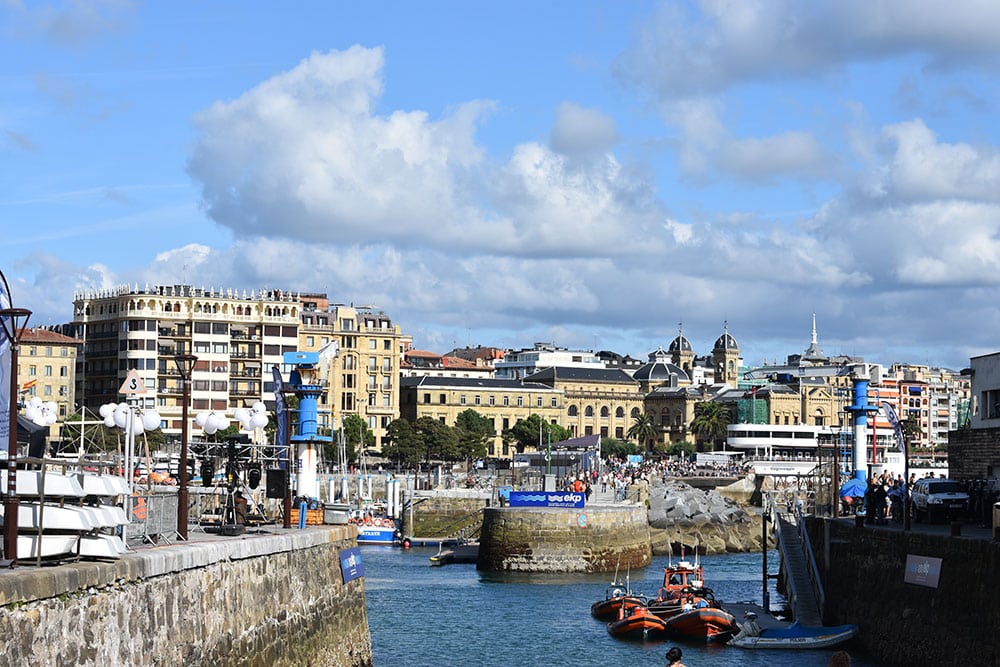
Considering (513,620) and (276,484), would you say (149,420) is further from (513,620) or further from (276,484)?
(513,620)

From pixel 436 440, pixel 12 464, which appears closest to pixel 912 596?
pixel 12 464

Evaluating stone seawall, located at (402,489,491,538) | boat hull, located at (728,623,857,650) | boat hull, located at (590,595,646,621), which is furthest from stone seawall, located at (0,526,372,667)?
stone seawall, located at (402,489,491,538)

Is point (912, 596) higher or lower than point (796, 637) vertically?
higher

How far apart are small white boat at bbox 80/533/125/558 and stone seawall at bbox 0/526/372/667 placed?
0.18m

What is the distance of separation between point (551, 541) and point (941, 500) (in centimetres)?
3011

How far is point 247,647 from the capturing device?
1202 inches

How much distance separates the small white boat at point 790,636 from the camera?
1810 inches

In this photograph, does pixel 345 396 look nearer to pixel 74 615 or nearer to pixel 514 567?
pixel 514 567

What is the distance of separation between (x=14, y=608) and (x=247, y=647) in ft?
34.9

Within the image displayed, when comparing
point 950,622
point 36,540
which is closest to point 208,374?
point 950,622

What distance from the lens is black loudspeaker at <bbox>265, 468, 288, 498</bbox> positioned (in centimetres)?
3891

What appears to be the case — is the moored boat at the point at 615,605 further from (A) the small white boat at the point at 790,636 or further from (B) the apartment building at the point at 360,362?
(B) the apartment building at the point at 360,362

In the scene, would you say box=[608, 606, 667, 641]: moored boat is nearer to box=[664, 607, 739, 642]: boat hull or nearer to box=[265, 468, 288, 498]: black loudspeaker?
box=[664, 607, 739, 642]: boat hull

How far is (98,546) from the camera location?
23797 mm
